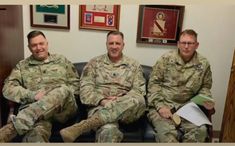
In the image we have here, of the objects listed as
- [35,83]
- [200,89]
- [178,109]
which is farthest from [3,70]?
[200,89]

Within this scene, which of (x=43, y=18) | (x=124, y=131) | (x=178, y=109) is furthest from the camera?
(x=43, y=18)

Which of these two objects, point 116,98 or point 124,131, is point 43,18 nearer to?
point 116,98

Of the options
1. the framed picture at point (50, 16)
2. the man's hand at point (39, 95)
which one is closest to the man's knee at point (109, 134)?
the man's hand at point (39, 95)

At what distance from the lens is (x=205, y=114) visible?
78.0 inches

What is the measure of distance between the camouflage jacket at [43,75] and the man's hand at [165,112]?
1.95 feet

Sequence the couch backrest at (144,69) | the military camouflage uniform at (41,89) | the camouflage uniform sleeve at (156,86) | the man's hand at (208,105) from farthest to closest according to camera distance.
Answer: the couch backrest at (144,69)
the camouflage uniform sleeve at (156,86)
the man's hand at (208,105)
the military camouflage uniform at (41,89)

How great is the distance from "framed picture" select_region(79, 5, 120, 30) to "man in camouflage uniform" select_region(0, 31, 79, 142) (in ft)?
1.54

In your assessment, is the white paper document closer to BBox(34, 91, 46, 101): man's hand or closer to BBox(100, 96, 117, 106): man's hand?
BBox(100, 96, 117, 106): man's hand

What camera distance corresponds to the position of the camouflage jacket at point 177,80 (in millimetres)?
2092

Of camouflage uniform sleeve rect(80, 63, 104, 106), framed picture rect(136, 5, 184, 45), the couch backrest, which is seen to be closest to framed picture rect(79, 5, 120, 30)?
framed picture rect(136, 5, 184, 45)

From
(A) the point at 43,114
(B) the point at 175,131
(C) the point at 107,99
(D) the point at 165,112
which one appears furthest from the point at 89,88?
(B) the point at 175,131

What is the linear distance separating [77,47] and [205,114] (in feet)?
3.86

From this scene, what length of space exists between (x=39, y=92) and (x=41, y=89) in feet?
0.30

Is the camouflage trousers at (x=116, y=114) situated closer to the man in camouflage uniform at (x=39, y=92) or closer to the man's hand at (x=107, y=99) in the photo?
the man's hand at (x=107, y=99)
